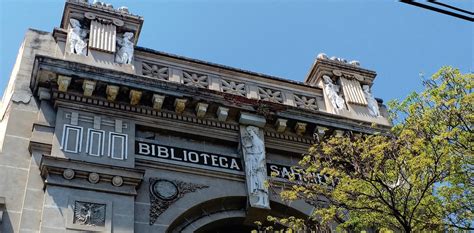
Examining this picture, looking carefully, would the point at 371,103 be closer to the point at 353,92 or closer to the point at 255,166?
the point at 353,92

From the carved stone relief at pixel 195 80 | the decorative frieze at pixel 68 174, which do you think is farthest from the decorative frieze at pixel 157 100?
the decorative frieze at pixel 68 174

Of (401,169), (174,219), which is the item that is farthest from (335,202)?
(174,219)

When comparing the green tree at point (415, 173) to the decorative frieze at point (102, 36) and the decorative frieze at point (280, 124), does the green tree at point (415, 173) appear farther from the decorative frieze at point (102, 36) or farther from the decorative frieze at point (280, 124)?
the decorative frieze at point (102, 36)

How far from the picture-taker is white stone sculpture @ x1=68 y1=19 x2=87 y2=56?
16.9 metres

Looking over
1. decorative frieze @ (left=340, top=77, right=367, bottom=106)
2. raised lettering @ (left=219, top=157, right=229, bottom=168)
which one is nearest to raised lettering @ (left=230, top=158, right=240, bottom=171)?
raised lettering @ (left=219, top=157, right=229, bottom=168)

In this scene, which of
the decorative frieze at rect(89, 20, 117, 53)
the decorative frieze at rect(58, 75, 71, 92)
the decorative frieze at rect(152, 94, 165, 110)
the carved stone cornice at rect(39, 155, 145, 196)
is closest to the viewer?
the carved stone cornice at rect(39, 155, 145, 196)

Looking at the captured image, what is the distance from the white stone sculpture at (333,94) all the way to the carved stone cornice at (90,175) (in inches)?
274

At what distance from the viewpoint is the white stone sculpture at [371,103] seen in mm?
19431

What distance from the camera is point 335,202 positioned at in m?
13.1

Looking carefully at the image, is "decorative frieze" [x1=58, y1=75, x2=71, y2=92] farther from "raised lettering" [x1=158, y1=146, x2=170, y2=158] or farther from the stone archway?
the stone archway

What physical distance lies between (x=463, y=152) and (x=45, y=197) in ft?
28.5

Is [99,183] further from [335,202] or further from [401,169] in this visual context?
[401,169]

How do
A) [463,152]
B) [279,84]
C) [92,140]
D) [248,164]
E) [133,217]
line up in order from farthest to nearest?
[279,84]
[248,164]
[92,140]
[133,217]
[463,152]

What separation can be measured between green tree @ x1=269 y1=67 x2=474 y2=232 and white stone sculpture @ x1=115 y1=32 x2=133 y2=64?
637 cm
